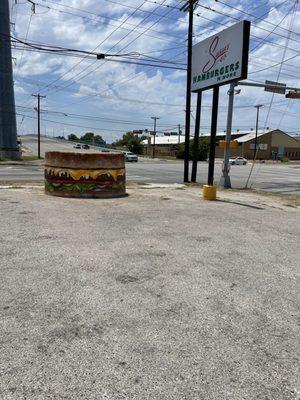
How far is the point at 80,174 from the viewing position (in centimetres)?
1330

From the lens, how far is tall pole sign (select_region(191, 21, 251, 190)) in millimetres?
14312

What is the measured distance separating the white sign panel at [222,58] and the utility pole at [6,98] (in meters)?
34.3

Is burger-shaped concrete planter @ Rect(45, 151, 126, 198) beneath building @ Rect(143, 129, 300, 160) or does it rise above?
beneath

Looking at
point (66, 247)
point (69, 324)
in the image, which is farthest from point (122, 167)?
point (69, 324)

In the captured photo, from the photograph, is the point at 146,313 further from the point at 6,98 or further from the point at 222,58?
the point at 6,98

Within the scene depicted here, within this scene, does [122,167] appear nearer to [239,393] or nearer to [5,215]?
[5,215]

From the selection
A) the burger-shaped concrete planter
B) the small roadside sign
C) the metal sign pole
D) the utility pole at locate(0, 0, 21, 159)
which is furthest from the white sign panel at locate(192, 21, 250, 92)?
the utility pole at locate(0, 0, 21, 159)

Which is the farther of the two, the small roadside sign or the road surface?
the road surface

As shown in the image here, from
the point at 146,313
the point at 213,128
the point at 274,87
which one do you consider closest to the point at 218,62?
the point at 213,128

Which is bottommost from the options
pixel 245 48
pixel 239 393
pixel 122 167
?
pixel 239 393

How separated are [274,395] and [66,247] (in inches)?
175

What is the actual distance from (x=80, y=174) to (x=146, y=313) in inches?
382

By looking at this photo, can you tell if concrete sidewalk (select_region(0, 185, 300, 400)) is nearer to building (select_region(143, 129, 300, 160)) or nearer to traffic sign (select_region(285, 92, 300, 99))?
traffic sign (select_region(285, 92, 300, 99))

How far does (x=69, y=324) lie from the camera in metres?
3.81
